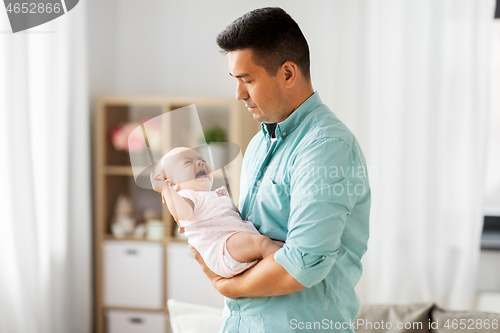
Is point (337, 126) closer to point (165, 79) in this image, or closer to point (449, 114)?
point (449, 114)

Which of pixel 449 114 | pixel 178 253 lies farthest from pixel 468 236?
pixel 178 253

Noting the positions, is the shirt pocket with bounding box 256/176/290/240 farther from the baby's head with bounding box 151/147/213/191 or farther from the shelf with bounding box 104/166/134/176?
the shelf with bounding box 104/166/134/176

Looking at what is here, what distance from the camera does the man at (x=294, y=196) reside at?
83 cm

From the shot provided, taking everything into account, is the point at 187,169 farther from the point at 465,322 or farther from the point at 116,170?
the point at 116,170

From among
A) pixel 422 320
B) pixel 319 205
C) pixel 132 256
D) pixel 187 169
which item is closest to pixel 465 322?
pixel 422 320

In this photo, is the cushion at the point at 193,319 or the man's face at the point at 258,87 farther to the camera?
the cushion at the point at 193,319

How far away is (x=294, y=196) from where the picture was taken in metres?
0.87

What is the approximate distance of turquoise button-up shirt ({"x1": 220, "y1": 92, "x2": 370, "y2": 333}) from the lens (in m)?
0.83

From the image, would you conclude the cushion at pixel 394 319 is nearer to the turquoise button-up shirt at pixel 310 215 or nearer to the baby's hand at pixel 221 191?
the turquoise button-up shirt at pixel 310 215

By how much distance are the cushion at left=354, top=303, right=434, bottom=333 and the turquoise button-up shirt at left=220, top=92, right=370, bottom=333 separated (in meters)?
0.74

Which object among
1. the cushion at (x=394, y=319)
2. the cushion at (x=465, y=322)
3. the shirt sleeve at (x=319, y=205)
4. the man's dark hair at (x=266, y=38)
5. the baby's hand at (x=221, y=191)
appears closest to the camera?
the shirt sleeve at (x=319, y=205)

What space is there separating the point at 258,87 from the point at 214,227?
356 millimetres

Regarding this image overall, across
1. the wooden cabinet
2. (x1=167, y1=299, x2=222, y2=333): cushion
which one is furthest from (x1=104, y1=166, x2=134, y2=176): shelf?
(x1=167, y1=299, x2=222, y2=333): cushion

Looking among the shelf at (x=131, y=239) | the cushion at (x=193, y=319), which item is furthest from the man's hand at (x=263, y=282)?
the shelf at (x=131, y=239)
